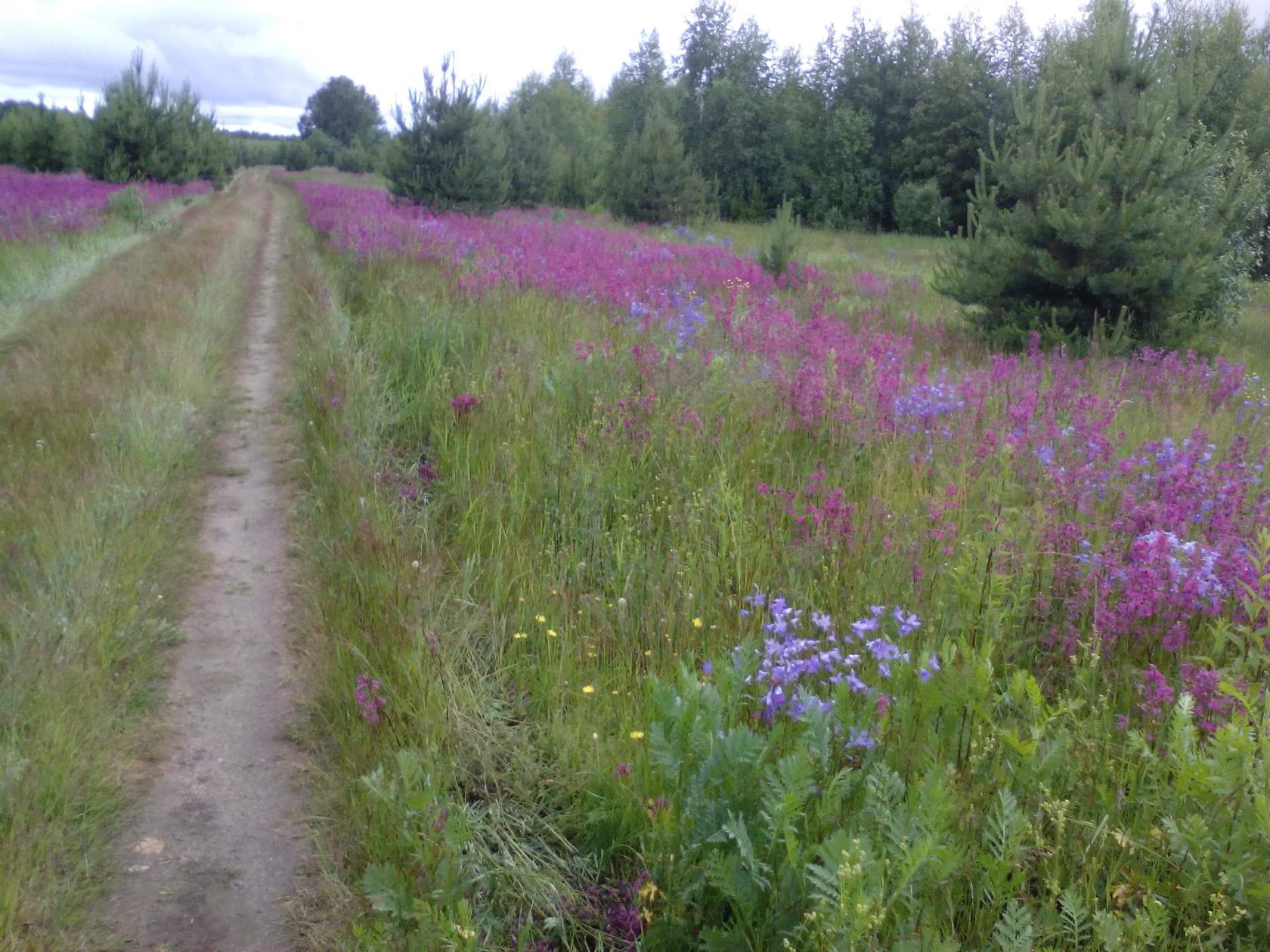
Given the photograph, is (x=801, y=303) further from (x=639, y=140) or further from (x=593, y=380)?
(x=639, y=140)

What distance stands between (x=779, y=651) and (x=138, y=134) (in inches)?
1342

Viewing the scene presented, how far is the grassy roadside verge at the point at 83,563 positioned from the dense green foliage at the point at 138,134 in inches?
930

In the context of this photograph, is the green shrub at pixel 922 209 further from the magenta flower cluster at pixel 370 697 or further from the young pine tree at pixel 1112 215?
the magenta flower cluster at pixel 370 697

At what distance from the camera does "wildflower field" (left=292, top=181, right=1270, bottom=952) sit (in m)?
2.19

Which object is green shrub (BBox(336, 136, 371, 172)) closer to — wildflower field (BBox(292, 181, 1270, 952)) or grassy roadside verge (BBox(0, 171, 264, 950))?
grassy roadside verge (BBox(0, 171, 264, 950))

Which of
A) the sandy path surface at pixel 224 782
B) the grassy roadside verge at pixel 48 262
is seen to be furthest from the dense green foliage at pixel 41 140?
the sandy path surface at pixel 224 782

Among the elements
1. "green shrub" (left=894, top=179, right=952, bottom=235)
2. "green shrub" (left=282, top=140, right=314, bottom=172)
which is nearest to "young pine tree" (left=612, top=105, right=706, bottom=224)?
"green shrub" (left=894, top=179, right=952, bottom=235)

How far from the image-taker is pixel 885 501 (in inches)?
173

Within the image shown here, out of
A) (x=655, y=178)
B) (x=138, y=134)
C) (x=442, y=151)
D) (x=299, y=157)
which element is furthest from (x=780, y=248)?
(x=299, y=157)

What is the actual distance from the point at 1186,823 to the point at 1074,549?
180 cm

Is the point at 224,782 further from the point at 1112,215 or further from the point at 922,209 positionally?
the point at 922,209

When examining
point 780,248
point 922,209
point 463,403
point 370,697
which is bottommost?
point 370,697

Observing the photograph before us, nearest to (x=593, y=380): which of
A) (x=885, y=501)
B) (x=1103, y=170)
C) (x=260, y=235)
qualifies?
(x=885, y=501)

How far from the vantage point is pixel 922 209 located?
3741 cm
